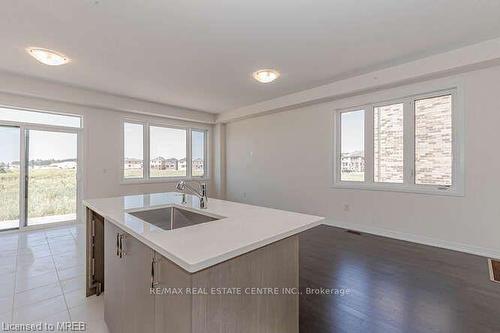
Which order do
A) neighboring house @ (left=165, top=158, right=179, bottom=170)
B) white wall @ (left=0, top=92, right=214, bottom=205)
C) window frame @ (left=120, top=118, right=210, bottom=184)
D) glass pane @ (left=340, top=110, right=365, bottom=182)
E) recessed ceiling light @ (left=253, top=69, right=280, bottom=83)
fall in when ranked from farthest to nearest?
neighboring house @ (left=165, top=158, right=179, bottom=170) < window frame @ (left=120, top=118, right=210, bottom=184) < white wall @ (left=0, top=92, right=214, bottom=205) < glass pane @ (left=340, top=110, right=365, bottom=182) < recessed ceiling light @ (left=253, top=69, right=280, bottom=83)

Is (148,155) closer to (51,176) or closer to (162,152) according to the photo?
(162,152)

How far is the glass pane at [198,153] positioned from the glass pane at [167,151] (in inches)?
13.1

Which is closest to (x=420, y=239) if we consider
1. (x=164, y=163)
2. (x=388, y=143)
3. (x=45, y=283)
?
(x=388, y=143)

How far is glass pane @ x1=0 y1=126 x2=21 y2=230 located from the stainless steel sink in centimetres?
412

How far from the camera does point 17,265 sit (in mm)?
2895

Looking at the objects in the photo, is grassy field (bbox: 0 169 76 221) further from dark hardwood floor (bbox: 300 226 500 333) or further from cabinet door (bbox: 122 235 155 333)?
dark hardwood floor (bbox: 300 226 500 333)

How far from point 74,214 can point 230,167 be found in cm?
387

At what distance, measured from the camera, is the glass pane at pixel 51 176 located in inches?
179

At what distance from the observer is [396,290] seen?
2.29 m

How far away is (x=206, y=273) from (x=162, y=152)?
5.84m

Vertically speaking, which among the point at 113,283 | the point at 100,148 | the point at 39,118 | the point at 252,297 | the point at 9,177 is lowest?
the point at 113,283

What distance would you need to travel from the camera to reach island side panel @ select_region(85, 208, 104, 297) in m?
2.20

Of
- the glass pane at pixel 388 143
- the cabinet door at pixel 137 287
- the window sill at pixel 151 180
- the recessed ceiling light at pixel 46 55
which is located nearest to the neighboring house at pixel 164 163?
the window sill at pixel 151 180

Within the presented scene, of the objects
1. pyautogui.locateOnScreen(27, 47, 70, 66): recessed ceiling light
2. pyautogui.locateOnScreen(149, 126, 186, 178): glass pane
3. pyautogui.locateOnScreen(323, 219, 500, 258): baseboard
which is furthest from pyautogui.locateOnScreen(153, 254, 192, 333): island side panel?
pyautogui.locateOnScreen(149, 126, 186, 178): glass pane
